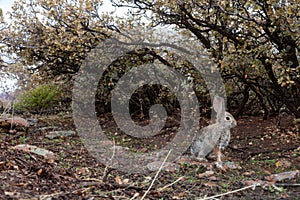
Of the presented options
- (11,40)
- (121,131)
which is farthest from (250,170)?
(11,40)

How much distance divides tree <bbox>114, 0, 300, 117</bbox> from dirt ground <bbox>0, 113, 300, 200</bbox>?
116 cm

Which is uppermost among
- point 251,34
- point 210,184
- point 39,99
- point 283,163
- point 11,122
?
point 251,34

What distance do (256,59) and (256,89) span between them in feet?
6.23

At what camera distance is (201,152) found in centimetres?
580

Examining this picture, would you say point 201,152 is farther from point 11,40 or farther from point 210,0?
point 11,40

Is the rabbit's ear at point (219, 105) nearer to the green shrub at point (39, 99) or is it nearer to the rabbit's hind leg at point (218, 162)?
the rabbit's hind leg at point (218, 162)

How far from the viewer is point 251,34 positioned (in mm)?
→ 6992

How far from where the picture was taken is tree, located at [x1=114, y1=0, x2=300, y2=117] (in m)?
6.21

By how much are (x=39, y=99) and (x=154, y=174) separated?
8340 mm

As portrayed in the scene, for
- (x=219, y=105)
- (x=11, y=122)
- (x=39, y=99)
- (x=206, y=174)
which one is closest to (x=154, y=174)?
(x=206, y=174)

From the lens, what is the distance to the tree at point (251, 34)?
244 inches

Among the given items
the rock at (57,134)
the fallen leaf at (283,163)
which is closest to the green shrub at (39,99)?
the rock at (57,134)

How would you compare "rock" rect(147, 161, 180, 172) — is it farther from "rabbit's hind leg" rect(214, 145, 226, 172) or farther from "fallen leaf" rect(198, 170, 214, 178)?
"rabbit's hind leg" rect(214, 145, 226, 172)

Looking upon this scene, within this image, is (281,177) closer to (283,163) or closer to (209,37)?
(283,163)
